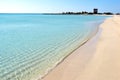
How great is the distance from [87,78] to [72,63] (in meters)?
2.16

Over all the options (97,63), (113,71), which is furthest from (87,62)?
(113,71)

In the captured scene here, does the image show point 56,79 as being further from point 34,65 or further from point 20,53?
point 20,53

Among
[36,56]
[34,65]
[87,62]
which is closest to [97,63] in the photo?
[87,62]

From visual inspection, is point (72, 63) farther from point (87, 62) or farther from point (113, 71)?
point (113, 71)

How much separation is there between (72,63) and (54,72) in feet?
4.37

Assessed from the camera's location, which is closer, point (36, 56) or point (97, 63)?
point (97, 63)

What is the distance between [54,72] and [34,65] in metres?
1.41

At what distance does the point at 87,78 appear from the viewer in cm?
625

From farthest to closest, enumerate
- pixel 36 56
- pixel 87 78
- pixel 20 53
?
1. pixel 20 53
2. pixel 36 56
3. pixel 87 78

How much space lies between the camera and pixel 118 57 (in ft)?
29.5

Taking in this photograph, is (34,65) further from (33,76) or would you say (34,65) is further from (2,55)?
(2,55)

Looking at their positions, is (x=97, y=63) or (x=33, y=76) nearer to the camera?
(x=33, y=76)

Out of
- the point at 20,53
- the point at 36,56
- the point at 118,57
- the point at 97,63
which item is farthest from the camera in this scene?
the point at 20,53

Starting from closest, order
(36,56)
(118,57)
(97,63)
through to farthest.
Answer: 1. (97,63)
2. (118,57)
3. (36,56)
